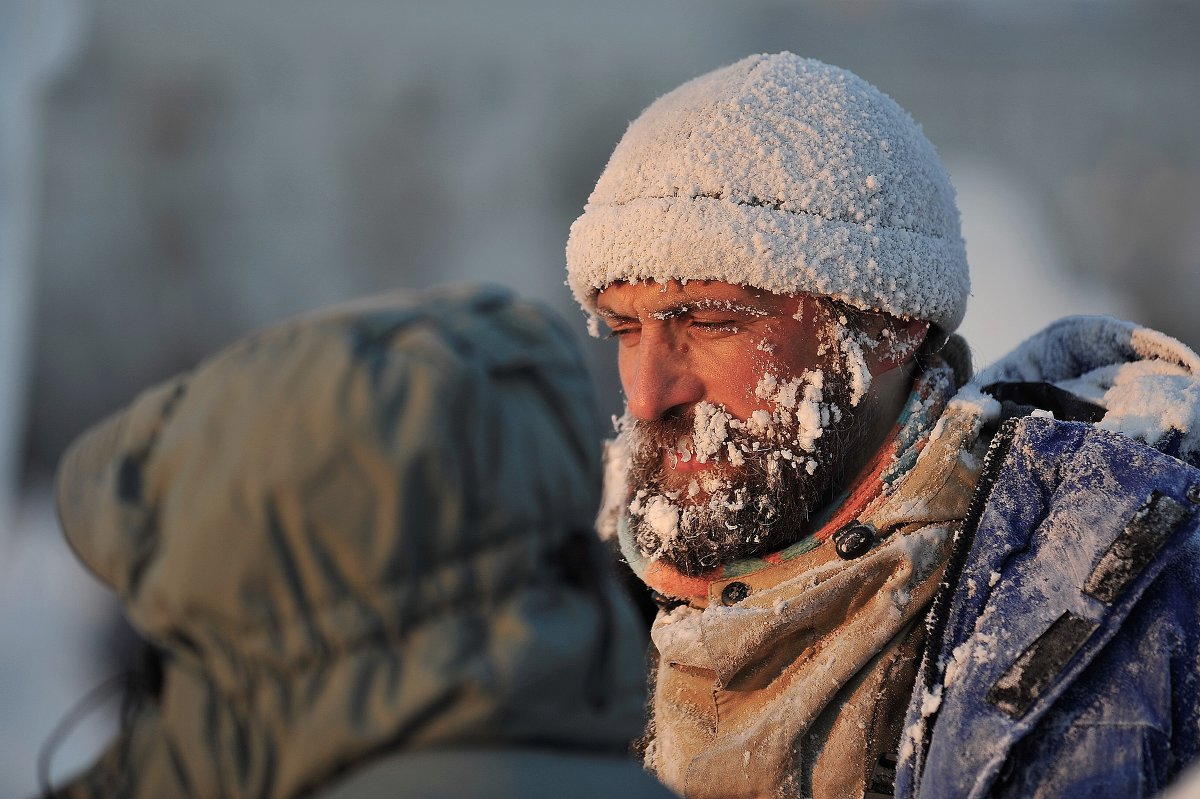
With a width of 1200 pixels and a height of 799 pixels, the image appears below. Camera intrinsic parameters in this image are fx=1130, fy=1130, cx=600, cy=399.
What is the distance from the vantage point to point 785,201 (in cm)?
228

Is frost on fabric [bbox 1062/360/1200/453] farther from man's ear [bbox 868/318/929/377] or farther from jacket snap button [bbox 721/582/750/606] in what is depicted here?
jacket snap button [bbox 721/582/750/606]

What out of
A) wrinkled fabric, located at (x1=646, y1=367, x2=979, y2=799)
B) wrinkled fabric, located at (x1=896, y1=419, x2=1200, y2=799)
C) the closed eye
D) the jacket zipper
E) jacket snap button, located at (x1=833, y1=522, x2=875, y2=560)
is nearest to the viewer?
wrinkled fabric, located at (x1=896, y1=419, x2=1200, y2=799)

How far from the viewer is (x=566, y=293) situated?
6785 mm

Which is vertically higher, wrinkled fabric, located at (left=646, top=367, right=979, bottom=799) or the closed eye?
the closed eye

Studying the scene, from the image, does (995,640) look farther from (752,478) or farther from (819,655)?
(752,478)

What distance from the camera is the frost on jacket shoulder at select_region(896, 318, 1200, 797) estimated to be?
5.48ft

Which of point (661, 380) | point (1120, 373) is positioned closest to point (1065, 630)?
point (1120, 373)

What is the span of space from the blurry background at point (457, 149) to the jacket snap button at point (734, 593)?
11.1 ft

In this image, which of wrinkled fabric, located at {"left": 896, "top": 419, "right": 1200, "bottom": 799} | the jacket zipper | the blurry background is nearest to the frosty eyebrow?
the jacket zipper

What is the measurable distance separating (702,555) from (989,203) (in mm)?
5109

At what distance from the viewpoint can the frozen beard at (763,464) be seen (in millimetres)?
2264

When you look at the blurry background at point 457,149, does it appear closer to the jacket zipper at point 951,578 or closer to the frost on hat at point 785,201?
the frost on hat at point 785,201

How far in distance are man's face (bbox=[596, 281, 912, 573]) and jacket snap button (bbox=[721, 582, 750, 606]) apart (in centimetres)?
8

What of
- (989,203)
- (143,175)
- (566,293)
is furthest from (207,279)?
(989,203)
